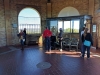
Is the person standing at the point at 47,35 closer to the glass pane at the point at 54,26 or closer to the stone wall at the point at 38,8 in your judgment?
the glass pane at the point at 54,26

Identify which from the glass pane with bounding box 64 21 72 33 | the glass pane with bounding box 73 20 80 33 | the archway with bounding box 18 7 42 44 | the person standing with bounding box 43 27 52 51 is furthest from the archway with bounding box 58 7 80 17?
the person standing with bounding box 43 27 52 51

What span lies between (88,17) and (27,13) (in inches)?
260

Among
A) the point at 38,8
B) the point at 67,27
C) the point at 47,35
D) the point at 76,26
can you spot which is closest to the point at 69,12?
the point at 67,27

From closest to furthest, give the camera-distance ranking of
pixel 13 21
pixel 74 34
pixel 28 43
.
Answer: pixel 74 34 → pixel 13 21 → pixel 28 43

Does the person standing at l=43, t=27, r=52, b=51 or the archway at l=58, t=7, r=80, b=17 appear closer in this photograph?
the person standing at l=43, t=27, r=52, b=51

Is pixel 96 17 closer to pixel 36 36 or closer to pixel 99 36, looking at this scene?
pixel 99 36

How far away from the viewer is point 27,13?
47.6 feet

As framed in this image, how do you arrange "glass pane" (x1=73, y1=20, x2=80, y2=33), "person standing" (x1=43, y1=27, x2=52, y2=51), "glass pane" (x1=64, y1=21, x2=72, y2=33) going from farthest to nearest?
"glass pane" (x1=64, y1=21, x2=72, y2=33)
"glass pane" (x1=73, y1=20, x2=80, y2=33)
"person standing" (x1=43, y1=27, x2=52, y2=51)

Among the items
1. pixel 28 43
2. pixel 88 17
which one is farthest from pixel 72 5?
pixel 28 43

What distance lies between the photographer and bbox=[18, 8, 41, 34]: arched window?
14.2m

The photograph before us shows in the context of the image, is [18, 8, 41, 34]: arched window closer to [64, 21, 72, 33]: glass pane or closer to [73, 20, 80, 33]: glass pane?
[64, 21, 72, 33]: glass pane

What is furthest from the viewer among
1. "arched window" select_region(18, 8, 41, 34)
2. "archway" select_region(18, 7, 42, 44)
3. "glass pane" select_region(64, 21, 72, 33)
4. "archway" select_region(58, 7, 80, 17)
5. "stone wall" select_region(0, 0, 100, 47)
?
"arched window" select_region(18, 8, 41, 34)

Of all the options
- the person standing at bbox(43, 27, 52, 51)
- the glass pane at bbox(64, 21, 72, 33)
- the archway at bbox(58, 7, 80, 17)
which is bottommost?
the person standing at bbox(43, 27, 52, 51)

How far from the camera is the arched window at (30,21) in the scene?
14.2 metres
